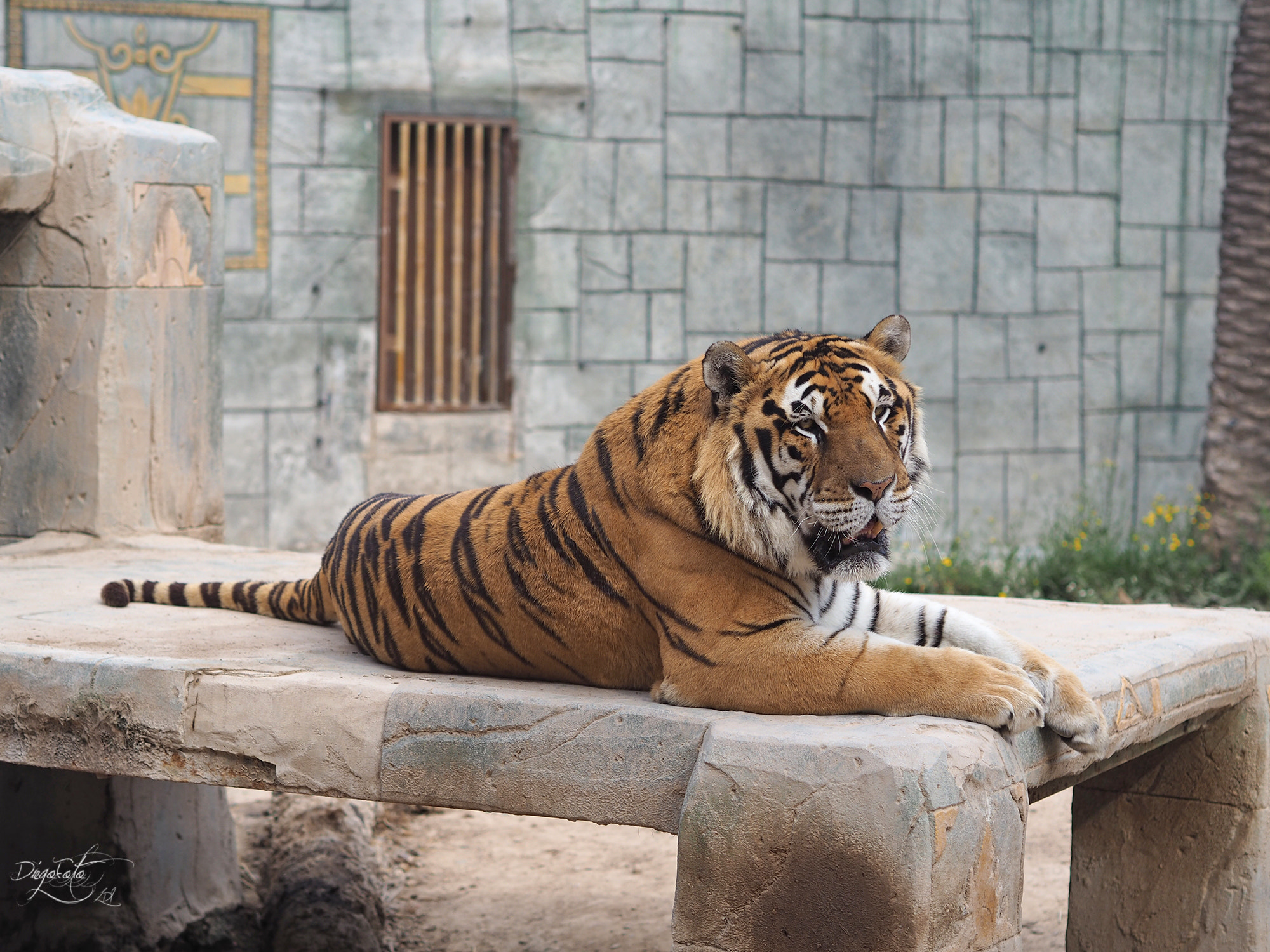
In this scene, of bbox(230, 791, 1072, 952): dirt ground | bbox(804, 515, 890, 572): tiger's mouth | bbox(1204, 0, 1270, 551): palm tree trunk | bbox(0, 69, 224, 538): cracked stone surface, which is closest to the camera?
bbox(804, 515, 890, 572): tiger's mouth

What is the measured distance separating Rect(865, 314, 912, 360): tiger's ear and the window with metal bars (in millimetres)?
6535

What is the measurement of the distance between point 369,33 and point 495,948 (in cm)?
597

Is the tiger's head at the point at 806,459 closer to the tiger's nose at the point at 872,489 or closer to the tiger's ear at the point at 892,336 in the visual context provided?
the tiger's nose at the point at 872,489

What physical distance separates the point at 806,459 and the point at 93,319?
3380mm

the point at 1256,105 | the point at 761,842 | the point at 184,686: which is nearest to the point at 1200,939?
the point at 761,842

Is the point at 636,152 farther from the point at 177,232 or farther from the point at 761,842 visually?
the point at 761,842

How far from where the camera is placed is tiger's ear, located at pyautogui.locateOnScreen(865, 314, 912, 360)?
138 inches

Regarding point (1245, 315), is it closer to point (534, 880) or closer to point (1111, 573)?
point (1111, 573)

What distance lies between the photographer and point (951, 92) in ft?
33.7

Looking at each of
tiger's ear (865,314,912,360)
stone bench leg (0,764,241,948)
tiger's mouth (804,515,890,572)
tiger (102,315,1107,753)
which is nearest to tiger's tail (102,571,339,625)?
tiger (102,315,1107,753)

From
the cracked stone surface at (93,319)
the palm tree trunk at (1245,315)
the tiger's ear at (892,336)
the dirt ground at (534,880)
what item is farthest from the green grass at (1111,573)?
the tiger's ear at (892,336)

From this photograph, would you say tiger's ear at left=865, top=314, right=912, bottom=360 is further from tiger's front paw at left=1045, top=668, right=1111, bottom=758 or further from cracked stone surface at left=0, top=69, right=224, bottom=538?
cracked stone surface at left=0, top=69, right=224, bottom=538
